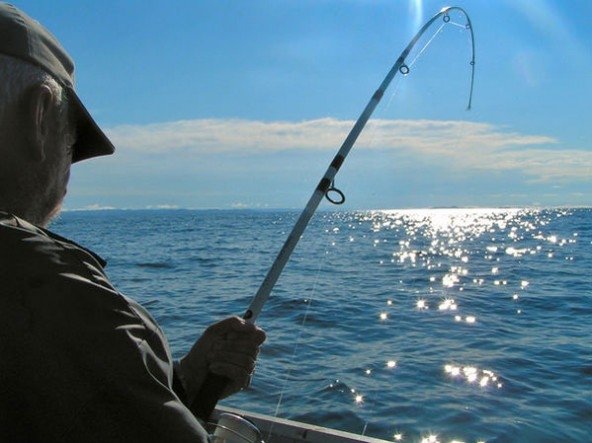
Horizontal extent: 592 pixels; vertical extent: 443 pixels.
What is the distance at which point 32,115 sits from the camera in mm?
1356

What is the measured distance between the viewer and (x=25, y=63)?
1357mm

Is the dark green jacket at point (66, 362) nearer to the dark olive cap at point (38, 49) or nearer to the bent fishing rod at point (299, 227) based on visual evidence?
the dark olive cap at point (38, 49)

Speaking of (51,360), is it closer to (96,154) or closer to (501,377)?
(96,154)

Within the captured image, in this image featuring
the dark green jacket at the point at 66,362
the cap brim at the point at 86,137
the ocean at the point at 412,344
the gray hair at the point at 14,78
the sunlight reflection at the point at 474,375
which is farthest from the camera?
the sunlight reflection at the point at 474,375

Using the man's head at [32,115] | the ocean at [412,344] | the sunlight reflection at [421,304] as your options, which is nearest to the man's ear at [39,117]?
the man's head at [32,115]

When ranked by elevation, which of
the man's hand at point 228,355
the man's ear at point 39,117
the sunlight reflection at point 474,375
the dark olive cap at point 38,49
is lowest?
the sunlight reflection at point 474,375

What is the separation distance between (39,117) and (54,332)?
53 cm

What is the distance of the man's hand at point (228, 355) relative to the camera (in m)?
2.13

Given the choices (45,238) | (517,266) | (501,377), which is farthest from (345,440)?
(517,266)

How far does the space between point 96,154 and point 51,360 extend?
0.89 m

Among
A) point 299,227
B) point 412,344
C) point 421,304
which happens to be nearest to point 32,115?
point 299,227

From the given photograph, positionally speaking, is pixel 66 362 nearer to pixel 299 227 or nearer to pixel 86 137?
pixel 86 137

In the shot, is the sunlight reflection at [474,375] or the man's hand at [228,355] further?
the sunlight reflection at [474,375]

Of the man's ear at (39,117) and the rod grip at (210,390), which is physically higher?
the man's ear at (39,117)
